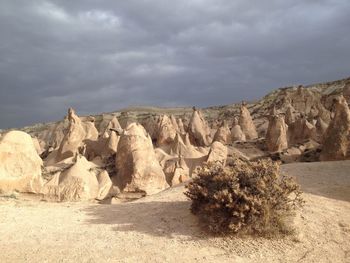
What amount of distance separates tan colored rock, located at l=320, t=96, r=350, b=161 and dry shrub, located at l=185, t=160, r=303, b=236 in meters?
12.9

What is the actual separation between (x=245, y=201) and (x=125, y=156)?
10588mm

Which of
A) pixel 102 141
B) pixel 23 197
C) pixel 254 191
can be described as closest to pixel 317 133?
pixel 102 141

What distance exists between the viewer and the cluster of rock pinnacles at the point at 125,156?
42.3 feet

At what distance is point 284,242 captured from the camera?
272 inches

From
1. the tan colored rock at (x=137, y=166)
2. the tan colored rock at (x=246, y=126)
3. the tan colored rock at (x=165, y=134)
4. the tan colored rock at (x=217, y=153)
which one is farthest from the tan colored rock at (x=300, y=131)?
the tan colored rock at (x=137, y=166)

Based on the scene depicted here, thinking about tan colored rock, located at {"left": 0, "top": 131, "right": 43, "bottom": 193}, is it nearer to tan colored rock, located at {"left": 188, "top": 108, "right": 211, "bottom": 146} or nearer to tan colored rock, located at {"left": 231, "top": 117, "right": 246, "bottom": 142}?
tan colored rock, located at {"left": 188, "top": 108, "right": 211, "bottom": 146}

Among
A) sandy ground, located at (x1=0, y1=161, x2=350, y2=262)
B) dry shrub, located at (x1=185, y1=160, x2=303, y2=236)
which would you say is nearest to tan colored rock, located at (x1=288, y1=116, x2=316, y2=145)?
sandy ground, located at (x1=0, y1=161, x2=350, y2=262)

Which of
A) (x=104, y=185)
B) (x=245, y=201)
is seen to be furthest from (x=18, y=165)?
(x=245, y=201)

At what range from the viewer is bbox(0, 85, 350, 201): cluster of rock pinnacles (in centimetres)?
1290

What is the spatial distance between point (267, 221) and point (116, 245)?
232 centimetres

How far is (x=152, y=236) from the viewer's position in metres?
7.18

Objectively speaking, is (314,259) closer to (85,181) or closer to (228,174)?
(228,174)

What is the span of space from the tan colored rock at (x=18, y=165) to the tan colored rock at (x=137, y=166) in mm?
3888

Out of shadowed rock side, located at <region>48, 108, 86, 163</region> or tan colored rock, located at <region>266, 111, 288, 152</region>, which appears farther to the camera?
tan colored rock, located at <region>266, 111, 288, 152</region>
